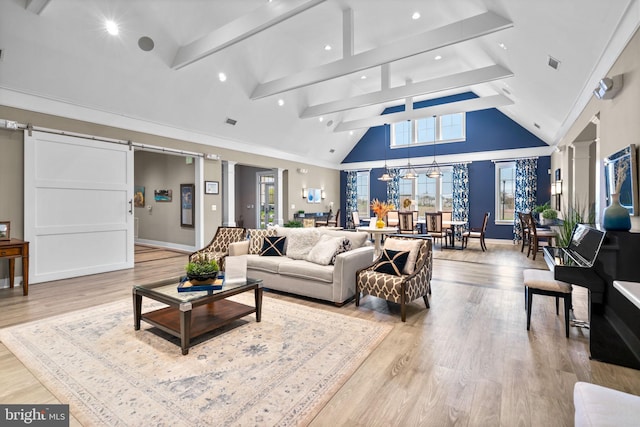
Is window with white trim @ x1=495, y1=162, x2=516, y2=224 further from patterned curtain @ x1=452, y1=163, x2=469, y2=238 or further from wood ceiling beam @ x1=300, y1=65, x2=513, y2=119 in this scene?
wood ceiling beam @ x1=300, y1=65, x2=513, y2=119

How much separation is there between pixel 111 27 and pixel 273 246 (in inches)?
151

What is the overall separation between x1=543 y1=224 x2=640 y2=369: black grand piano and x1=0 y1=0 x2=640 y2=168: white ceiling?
1877mm

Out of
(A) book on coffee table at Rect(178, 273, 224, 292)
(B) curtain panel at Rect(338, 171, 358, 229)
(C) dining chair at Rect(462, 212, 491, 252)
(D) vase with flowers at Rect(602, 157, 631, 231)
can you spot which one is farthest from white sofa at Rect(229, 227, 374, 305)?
(B) curtain panel at Rect(338, 171, 358, 229)

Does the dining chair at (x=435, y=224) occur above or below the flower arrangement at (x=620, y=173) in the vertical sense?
below

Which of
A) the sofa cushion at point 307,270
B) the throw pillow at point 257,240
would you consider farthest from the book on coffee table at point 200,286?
the throw pillow at point 257,240

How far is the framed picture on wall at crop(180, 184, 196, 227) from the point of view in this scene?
7.65 metres

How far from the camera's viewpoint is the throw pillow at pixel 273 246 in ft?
15.1

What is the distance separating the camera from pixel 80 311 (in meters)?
3.50

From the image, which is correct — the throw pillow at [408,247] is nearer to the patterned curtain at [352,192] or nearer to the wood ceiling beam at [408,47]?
the wood ceiling beam at [408,47]

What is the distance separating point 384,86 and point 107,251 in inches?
253

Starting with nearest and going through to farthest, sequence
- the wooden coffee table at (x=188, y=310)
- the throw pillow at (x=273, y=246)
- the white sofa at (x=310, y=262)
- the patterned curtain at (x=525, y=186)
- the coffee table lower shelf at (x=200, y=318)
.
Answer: the wooden coffee table at (x=188, y=310)
the coffee table lower shelf at (x=200, y=318)
the white sofa at (x=310, y=262)
the throw pillow at (x=273, y=246)
the patterned curtain at (x=525, y=186)

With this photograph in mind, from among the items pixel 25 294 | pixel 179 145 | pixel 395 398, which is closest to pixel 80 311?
pixel 25 294

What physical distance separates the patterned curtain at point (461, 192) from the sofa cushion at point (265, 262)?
7467 millimetres

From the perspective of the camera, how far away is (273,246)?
462cm
